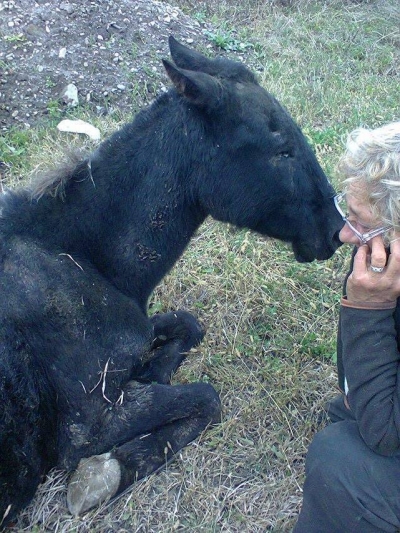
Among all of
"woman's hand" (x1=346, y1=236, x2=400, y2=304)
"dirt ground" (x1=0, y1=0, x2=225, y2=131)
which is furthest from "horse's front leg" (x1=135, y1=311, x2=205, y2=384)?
"dirt ground" (x1=0, y1=0, x2=225, y2=131)

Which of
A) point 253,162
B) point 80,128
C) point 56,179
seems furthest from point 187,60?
point 80,128

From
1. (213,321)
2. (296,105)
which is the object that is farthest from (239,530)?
(296,105)

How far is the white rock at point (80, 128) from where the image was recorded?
6.22 meters

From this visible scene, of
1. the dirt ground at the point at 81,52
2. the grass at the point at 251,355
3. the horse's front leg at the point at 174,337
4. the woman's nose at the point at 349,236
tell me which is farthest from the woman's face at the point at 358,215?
the dirt ground at the point at 81,52

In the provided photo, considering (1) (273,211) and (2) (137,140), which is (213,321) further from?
(2) (137,140)

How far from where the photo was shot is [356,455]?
8.61 feet

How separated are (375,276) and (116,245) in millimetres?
1538

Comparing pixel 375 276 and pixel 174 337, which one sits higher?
pixel 375 276

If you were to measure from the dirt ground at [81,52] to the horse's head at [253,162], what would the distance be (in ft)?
12.3

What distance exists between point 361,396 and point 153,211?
153 centimetres

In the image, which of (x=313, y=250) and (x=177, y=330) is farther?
(x=177, y=330)

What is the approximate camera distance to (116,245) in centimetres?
344

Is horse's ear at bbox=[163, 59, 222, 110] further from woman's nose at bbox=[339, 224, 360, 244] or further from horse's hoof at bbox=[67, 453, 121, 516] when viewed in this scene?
horse's hoof at bbox=[67, 453, 121, 516]

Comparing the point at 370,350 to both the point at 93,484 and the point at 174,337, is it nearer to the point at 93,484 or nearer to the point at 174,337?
the point at 93,484
